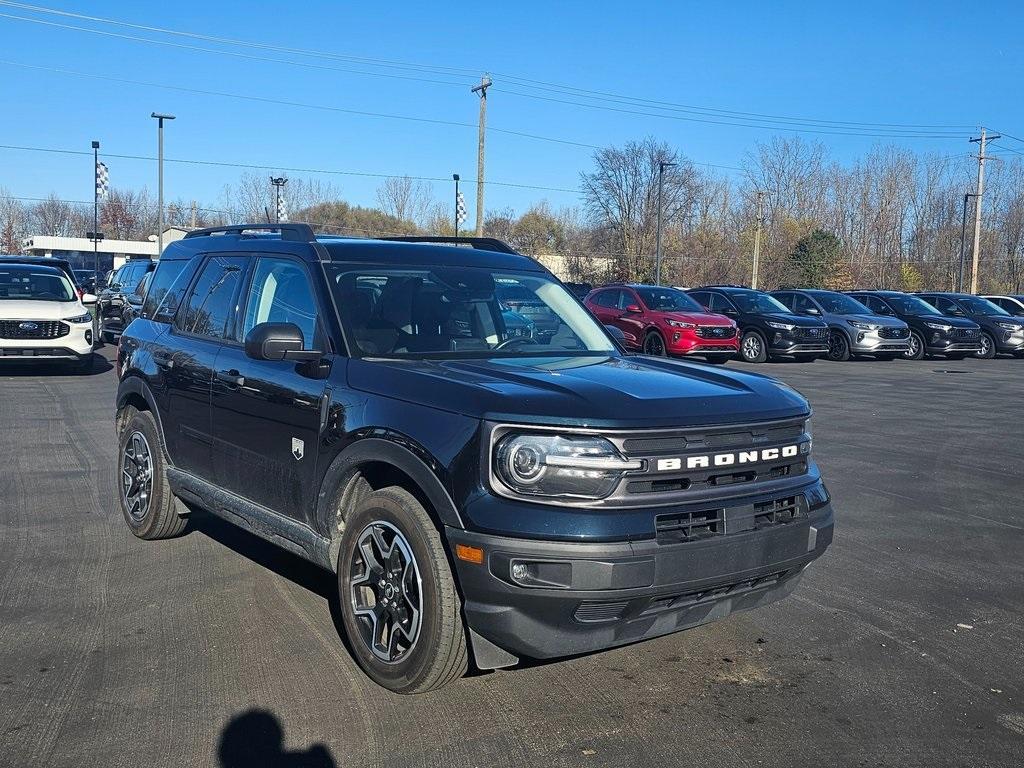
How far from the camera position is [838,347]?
1001 inches

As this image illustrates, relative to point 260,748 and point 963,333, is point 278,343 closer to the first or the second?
point 260,748

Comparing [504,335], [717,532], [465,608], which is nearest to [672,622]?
[717,532]

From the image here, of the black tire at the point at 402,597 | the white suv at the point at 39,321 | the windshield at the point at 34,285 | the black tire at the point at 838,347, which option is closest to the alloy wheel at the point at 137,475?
the black tire at the point at 402,597

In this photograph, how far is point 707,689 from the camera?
163 inches

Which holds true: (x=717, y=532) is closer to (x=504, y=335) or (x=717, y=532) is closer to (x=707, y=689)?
(x=707, y=689)

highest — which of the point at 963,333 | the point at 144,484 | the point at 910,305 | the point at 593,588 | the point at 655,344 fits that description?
the point at 910,305

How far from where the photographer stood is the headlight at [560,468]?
3.61 meters

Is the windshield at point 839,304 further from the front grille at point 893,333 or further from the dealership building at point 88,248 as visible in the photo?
the dealership building at point 88,248

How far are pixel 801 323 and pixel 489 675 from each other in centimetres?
2042

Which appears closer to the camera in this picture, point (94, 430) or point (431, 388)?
point (431, 388)

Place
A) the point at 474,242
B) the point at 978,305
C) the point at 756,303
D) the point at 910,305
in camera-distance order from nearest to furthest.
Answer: the point at 474,242 < the point at 756,303 < the point at 910,305 < the point at 978,305

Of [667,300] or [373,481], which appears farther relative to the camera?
[667,300]

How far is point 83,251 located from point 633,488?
8649cm

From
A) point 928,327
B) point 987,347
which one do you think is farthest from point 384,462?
point 987,347
